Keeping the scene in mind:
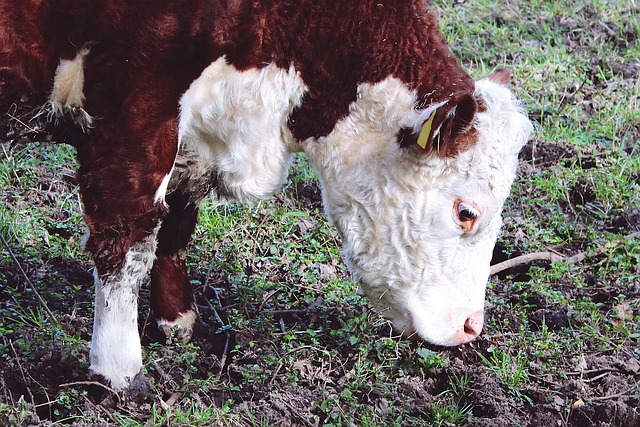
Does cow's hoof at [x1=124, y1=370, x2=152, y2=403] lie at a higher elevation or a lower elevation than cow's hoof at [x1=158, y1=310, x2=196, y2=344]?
higher

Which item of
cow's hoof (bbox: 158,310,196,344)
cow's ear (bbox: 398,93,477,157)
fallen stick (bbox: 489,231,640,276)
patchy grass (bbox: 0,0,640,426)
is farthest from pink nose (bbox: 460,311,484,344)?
cow's hoof (bbox: 158,310,196,344)

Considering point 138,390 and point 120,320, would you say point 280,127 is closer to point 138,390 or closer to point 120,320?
point 120,320

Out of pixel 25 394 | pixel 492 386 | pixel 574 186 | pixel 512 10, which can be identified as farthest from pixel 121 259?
pixel 512 10

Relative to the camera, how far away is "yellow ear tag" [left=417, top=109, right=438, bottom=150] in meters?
3.41

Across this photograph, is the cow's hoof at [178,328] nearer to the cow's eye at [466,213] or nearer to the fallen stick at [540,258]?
the cow's eye at [466,213]

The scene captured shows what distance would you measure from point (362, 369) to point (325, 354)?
20cm

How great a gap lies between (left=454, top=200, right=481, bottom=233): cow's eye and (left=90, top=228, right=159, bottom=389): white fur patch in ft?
4.15

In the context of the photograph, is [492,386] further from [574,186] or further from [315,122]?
[574,186]

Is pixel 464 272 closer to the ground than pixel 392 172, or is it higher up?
closer to the ground

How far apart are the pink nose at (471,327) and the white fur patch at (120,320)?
139 centimetres

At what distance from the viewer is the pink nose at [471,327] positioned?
12.9 ft

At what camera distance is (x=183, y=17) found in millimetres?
3291

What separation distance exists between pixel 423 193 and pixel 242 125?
798 mm

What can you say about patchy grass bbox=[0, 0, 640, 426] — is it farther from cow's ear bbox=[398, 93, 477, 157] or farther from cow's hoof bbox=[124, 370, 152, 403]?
cow's ear bbox=[398, 93, 477, 157]
